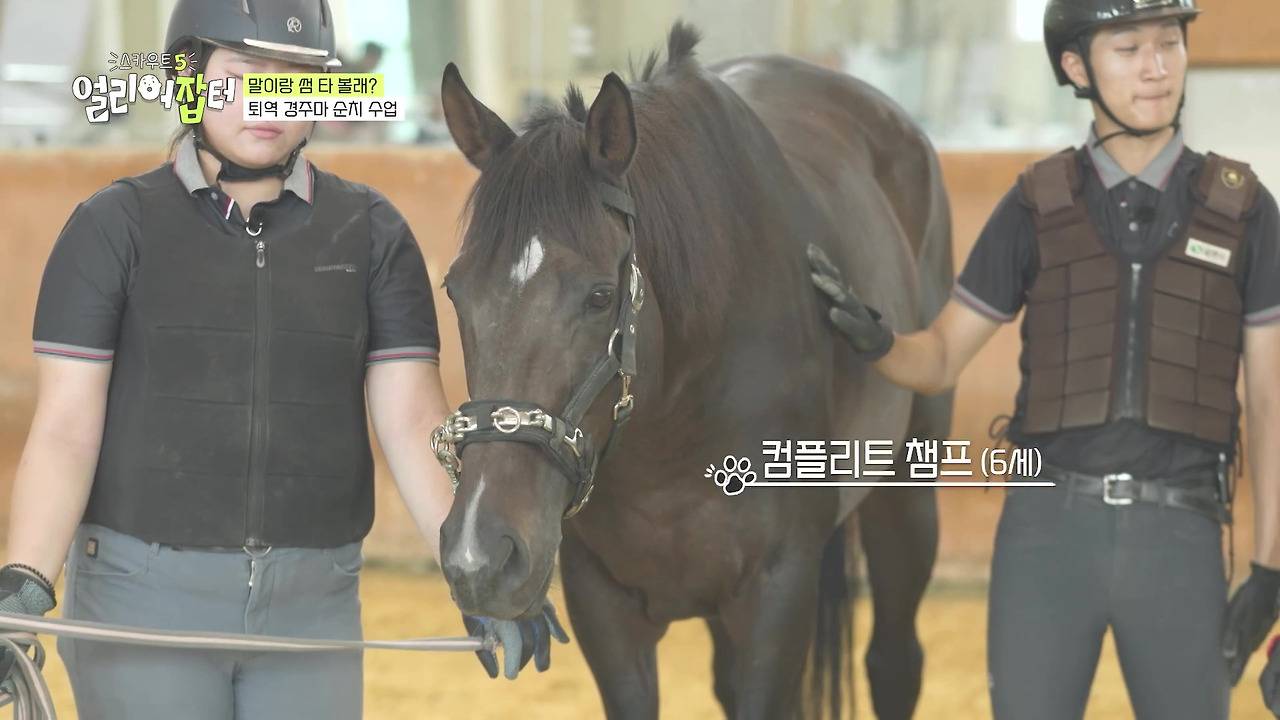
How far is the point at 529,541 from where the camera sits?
6.63ft

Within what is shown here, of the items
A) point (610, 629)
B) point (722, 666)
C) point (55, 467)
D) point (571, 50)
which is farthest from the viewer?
point (571, 50)

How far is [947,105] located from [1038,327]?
397cm

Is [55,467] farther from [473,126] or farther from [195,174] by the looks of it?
[473,126]

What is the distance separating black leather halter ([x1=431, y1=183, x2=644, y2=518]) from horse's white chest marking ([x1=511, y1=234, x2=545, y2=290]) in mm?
153

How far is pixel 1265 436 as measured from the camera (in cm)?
243

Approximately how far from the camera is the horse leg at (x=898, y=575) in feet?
12.9

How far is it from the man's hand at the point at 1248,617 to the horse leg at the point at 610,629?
1.00 m

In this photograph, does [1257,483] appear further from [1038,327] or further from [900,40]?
Result: [900,40]

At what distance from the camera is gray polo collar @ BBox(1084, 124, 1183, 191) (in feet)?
8.12

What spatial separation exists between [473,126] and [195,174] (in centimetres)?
41

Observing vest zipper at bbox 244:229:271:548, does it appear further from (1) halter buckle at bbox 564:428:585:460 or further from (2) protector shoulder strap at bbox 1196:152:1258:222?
(2) protector shoulder strap at bbox 1196:152:1258:222

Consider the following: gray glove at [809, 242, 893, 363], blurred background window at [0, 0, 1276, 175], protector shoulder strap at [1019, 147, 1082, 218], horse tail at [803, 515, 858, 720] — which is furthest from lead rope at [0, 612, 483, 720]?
blurred background window at [0, 0, 1276, 175]

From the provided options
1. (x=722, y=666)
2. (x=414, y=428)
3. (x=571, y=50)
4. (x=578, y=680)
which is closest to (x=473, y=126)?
(x=414, y=428)

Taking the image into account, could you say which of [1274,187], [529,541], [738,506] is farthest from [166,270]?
[1274,187]
